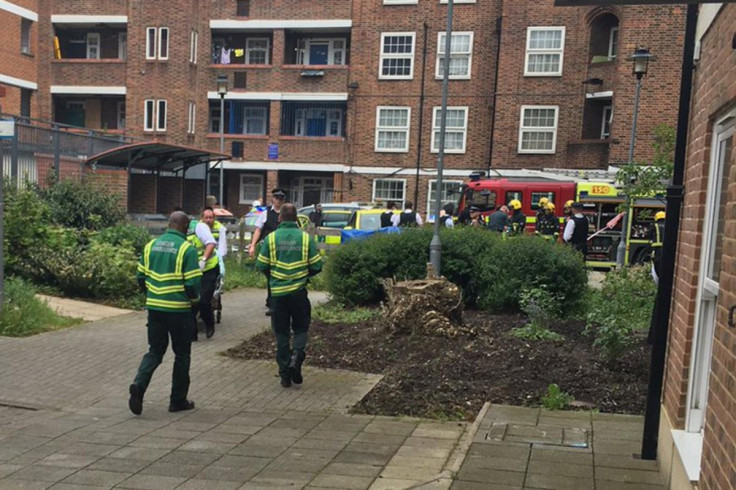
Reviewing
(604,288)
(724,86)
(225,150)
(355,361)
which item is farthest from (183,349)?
(225,150)

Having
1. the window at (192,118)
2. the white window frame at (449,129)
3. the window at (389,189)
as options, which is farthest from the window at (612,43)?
the window at (192,118)

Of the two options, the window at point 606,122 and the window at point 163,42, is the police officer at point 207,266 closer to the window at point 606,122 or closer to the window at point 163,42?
the window at point 606,122

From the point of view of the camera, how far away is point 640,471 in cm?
471

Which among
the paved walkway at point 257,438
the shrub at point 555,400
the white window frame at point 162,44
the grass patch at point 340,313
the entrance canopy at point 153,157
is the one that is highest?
the white window frame at point 162,44

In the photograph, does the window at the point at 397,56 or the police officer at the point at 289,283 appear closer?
the police officer at the point at 289,283

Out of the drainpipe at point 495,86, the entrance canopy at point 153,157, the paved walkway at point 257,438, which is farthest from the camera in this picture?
the drainpipe at point 495,86

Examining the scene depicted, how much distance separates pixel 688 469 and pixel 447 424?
2611 mm

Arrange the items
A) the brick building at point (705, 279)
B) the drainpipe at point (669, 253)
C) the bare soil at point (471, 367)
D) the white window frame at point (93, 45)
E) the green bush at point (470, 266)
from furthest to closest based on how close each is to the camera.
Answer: the white window frame at point (93, 45)
the green bush at point (470, 266)
the bare soil at point (471, 367)
the drainpipe at point (669, 253)
the brick building at point (705, 279)

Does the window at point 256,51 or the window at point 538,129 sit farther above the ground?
the window at point 256,51

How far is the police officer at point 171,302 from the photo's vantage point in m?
6.38

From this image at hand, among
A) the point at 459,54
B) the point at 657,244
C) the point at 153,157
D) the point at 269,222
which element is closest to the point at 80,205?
the point at 269,222

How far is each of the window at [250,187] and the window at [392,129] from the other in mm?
6433

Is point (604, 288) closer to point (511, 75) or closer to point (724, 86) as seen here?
point (724, 86)

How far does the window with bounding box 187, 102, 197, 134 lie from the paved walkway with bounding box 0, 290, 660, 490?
26.8 metres
